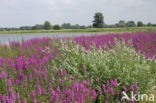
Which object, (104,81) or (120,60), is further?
(120,60)

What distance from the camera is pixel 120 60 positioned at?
4352 mm

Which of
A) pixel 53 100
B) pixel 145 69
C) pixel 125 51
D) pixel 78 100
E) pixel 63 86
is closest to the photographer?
pixel 53 100

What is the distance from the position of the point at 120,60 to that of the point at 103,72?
668 millimetres

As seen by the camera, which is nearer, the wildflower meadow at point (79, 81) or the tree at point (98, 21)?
the wildflower meadow at point (79, 81)

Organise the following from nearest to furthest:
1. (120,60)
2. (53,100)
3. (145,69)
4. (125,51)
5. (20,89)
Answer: (53,100)
(20,89)
(145,69)
(120,60)
(125,51)

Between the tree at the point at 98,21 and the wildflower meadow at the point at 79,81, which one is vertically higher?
the tree at the point at 98,21

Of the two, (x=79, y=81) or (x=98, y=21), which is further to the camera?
(x=98, y=21)

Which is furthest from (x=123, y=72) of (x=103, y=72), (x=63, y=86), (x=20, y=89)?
(x=20, y=89)

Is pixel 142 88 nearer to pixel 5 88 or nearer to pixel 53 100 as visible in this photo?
pixel 53 100

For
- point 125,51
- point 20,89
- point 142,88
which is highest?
point 125,51

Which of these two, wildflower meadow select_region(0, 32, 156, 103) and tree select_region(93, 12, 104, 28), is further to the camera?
tree select_region(93, 12, 104, 28)

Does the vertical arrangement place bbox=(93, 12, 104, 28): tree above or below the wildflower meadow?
above

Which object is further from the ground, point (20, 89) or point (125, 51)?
point (125, 51)

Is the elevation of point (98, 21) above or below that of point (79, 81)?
above
